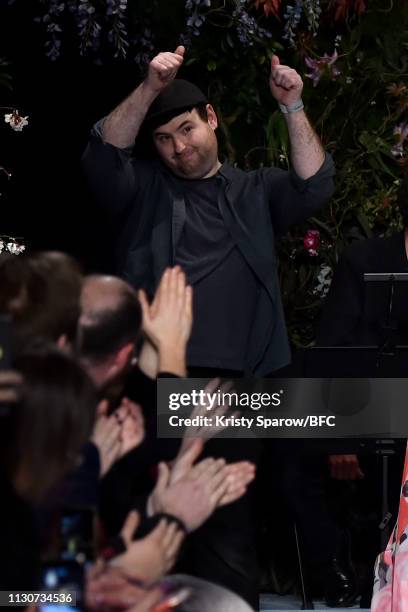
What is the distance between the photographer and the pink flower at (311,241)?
4898 mm

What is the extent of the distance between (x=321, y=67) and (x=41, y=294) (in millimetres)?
2735

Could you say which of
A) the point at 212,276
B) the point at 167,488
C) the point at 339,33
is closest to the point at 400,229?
the point at 339,33

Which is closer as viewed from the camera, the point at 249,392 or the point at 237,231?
the point at 249,392

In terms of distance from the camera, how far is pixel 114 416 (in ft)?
8.32

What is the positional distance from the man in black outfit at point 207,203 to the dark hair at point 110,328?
0.75 meters

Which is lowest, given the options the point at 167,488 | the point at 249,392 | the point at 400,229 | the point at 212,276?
the point at 167,488

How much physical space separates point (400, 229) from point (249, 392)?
1977 millimetres

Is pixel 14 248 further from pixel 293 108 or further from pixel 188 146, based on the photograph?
pixel 293 108

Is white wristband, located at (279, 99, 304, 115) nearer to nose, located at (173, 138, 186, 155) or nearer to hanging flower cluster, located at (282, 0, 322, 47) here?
nose, located at (173, 138, 186, 155)

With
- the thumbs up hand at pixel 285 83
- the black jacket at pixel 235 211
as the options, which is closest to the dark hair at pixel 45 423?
the black jacket at pixel 235 211

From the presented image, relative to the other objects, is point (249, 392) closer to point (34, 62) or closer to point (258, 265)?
point (258, 265)

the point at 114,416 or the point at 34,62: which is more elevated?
the point at 34,62

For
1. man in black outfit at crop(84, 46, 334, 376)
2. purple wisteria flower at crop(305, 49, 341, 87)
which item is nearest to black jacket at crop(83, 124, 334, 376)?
man in black outfit at crop(84, 46, 334, 376)

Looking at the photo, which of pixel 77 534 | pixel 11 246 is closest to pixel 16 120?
pixel 11 246
